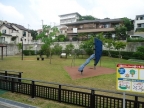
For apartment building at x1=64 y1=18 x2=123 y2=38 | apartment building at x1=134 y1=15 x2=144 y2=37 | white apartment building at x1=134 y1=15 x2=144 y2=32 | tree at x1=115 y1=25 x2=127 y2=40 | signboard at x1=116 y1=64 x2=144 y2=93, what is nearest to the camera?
signboard at x1=116 y1=64 x2=144 y2=93

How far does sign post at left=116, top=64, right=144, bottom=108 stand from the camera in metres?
3.40

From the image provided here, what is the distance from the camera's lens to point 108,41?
26.3m

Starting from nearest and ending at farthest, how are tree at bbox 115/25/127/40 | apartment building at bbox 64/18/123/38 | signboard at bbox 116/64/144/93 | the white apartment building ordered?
1. signboard at bbox 116/64/144/93
2. tree at bbox 115/25/127/40
3. apartment building at bbox 64/18/123/38
4. the white apartment building

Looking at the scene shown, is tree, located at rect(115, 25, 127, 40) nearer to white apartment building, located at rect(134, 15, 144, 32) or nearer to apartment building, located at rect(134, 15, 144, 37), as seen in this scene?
apartment building, located at rect(134, 15, 144, 37)

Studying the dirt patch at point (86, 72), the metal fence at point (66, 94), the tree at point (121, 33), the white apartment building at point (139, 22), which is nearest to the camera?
the metal fence at point (66, 94)

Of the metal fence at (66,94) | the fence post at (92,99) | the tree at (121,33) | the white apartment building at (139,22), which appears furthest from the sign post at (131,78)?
the white apartment building at (139,22)

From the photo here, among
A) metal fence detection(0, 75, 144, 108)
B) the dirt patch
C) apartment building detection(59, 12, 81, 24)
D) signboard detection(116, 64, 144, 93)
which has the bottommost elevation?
the dirt patch

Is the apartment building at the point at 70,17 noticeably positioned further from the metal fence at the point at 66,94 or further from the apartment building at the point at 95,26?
the metal fence at the point at 66,94

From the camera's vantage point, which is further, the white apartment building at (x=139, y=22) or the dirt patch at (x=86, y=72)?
the white apartment building at (x=139, y=22)

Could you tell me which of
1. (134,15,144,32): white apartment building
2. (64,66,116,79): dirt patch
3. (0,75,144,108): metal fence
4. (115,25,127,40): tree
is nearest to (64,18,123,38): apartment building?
(115,25,127,40): tree

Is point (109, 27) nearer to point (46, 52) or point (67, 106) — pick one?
point (46, 52)

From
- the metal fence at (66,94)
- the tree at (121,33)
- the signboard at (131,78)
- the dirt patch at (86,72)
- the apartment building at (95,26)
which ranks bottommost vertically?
the dirt patch at (86,72)

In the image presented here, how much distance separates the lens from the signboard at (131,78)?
11.2 ft

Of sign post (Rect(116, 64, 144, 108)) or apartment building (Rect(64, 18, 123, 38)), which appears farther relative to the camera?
apartment building (Rect(64, 18, 123, 38))
